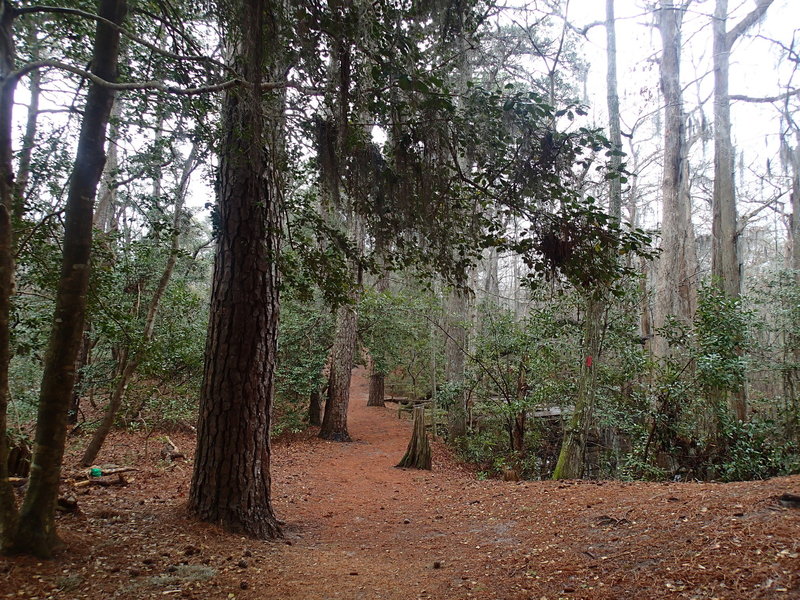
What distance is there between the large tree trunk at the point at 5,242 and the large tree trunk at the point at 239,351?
1665 mm

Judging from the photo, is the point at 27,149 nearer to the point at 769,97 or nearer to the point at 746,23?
the point at 746,23

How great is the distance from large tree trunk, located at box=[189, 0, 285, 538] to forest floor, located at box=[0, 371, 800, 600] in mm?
310

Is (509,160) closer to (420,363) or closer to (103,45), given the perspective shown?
(103,45)

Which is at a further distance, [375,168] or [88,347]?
[88,347]

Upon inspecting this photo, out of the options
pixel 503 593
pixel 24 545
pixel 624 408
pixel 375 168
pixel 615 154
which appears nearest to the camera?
pixel 24 545

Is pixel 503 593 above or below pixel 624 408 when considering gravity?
below

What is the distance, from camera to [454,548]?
457 cm

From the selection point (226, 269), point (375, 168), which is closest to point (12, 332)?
point (226, 269)

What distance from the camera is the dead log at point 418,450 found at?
378 inches

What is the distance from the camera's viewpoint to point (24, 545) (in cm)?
298

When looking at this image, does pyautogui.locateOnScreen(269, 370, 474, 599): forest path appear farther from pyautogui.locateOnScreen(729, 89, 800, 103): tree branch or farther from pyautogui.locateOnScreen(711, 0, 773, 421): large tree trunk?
pyautogui.locateOnScreen(729, 89, 800, 103): tree branch

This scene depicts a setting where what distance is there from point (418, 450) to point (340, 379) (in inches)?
132

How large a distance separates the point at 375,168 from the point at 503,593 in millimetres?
3506

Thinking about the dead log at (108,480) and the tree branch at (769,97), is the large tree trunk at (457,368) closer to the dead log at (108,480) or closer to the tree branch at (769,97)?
the dead log at (108,480)
